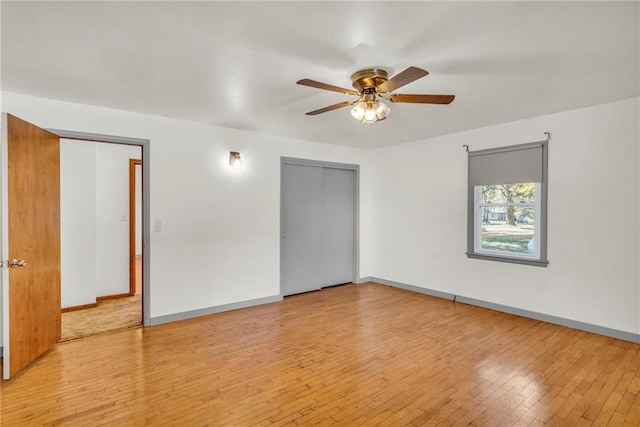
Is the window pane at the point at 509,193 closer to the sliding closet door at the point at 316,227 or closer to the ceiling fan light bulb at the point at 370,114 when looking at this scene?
the sliding closet door at the point at 316,227

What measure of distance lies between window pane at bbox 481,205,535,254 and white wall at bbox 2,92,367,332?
9.95 ft

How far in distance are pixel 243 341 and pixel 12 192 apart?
2391 mm

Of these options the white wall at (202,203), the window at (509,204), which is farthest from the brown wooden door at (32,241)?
the window at (509,204)

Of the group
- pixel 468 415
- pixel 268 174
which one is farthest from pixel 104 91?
pixel 468 415

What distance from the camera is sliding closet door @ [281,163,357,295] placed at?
5168 mm

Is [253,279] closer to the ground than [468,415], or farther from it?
farther from it

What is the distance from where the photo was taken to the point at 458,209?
190 inches

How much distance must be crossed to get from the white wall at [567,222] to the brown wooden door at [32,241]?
476 cm

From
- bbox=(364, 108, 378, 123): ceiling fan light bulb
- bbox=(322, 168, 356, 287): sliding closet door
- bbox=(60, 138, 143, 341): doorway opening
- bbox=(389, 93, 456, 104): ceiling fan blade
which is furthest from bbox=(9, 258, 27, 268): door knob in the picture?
bbox=(322, 168, 356, 287): sliding closet door

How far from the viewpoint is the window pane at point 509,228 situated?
421 cm

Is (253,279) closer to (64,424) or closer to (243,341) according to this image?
(243,341)

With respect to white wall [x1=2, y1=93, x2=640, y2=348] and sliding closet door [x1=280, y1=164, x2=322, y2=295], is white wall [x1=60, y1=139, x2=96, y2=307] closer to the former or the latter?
white wall [x1=2, y1=93, x2=640, y2=348]

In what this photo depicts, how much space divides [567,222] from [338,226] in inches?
128

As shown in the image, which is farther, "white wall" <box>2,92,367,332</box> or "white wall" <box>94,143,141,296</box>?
"white wall" <box>94,143,141,296</box>
